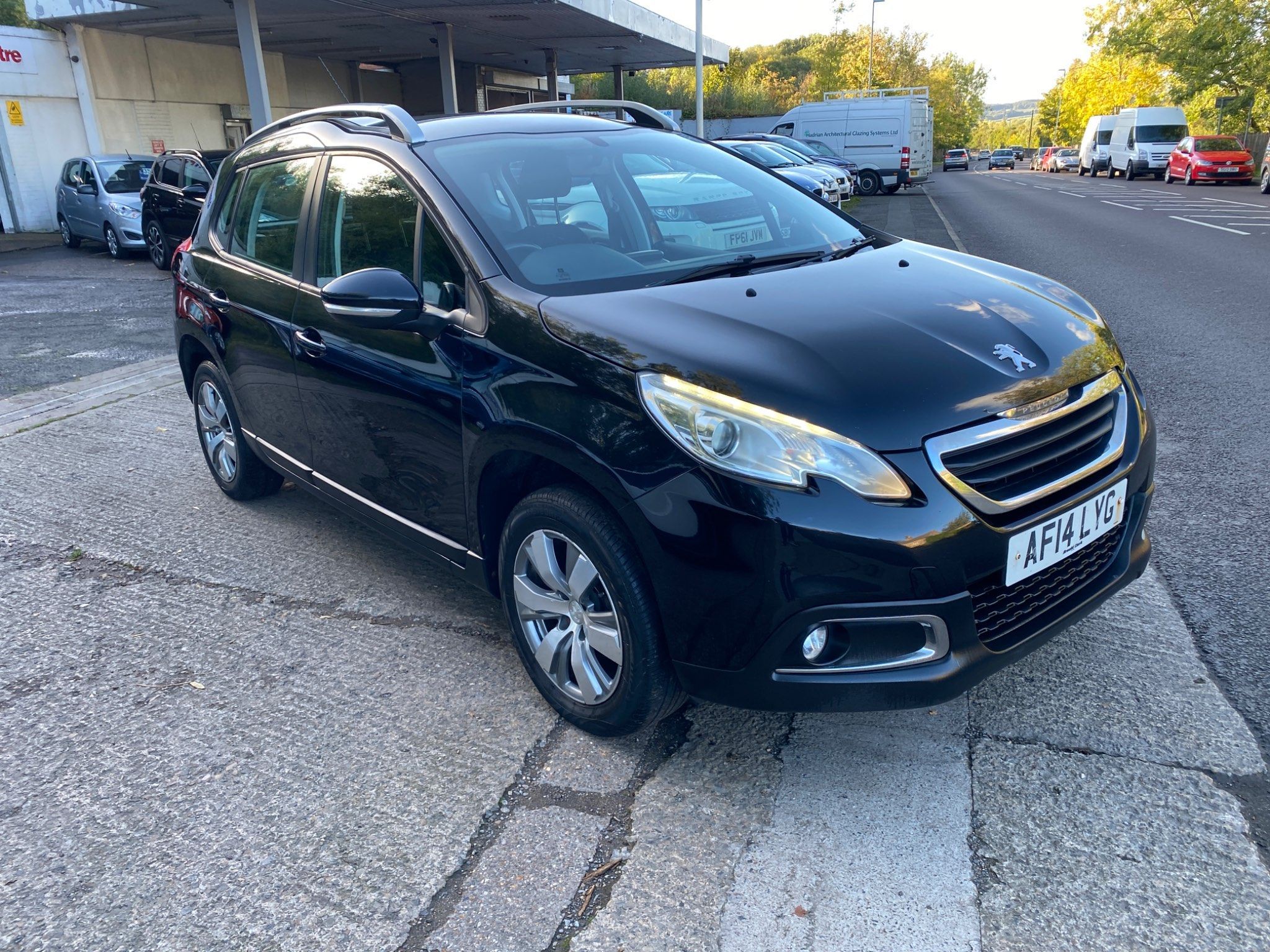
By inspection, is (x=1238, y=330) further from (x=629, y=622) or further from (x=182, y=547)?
(x=182, y=547)

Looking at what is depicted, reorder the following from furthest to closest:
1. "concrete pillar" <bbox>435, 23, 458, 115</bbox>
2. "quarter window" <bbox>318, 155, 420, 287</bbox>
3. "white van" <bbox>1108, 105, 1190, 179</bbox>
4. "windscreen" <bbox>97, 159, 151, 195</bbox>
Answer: "white van" <bbox>1108, 105, 1190, 179</bbox>
"concrete pillar" <bbox>435, 23, 458, 115</bbox>
"windscreen" <bbox>97, 159, 151, 195</bbox>
"quarter window" <bbox>318, 155, 420, 287</bbox>

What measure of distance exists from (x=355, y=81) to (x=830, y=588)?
30975 millimetres

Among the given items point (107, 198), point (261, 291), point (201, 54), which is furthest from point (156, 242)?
point (261, 291)

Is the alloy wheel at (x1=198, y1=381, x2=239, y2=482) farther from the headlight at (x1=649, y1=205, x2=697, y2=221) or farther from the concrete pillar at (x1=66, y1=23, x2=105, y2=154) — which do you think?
the concrete pillar at (x1=66, y1=23, x2=105, y2=154)

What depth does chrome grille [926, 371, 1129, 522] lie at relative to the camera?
2.33 meters

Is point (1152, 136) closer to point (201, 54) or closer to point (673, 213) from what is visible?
point (201, 54)

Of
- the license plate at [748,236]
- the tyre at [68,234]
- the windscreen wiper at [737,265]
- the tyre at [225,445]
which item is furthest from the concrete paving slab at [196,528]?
the tyre at [68,234]

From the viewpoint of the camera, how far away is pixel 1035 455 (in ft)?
8.13

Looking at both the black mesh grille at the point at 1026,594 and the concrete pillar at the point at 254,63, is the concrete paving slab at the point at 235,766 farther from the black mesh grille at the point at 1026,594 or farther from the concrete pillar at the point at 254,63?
the concrete pillar at the point at 254,63

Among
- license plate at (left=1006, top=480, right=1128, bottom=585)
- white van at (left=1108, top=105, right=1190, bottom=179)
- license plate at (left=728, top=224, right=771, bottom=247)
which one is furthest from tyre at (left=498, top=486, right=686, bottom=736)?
white van at (left=1108, top=105, right=1190, bottom=179)

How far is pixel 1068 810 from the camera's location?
8.00ft

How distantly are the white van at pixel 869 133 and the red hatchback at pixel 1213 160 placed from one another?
29.2 ft

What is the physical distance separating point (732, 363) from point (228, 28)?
21482 mm

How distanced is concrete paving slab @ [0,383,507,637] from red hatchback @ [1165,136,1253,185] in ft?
112
